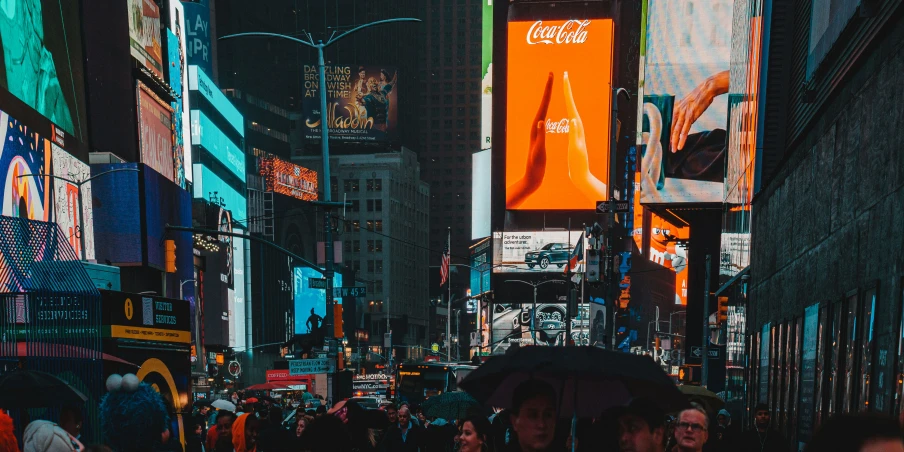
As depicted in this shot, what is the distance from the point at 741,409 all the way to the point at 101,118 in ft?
116

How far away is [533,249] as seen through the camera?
4225 inches

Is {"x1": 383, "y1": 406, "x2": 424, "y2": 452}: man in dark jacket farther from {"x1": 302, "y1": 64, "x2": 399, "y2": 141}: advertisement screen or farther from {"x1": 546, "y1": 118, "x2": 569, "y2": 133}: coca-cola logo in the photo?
{"x1": 302, "y1": 64, "x2": 399, "y2": 141}: advertisement screen

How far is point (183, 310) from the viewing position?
1833 centimetres

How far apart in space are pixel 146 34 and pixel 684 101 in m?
30.4

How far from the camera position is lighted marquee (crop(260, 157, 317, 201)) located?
514 ft

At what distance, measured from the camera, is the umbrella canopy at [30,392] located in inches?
453

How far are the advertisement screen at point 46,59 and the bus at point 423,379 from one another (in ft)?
56.6

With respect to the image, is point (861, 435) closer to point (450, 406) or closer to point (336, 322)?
point (450, 406)

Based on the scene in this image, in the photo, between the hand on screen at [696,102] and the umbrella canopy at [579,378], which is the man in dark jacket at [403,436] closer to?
the umbrella canopy at [579,378]

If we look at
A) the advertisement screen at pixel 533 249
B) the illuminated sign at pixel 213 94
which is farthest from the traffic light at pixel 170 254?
the illuminated sign at pixel 213 94

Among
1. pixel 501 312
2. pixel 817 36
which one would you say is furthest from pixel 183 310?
pixel 501 312

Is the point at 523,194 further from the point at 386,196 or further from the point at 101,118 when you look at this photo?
the point at 386,196

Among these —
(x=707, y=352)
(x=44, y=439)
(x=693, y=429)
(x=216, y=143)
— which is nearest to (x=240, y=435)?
(x=44, y=439)

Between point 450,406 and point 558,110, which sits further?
point 558,110
